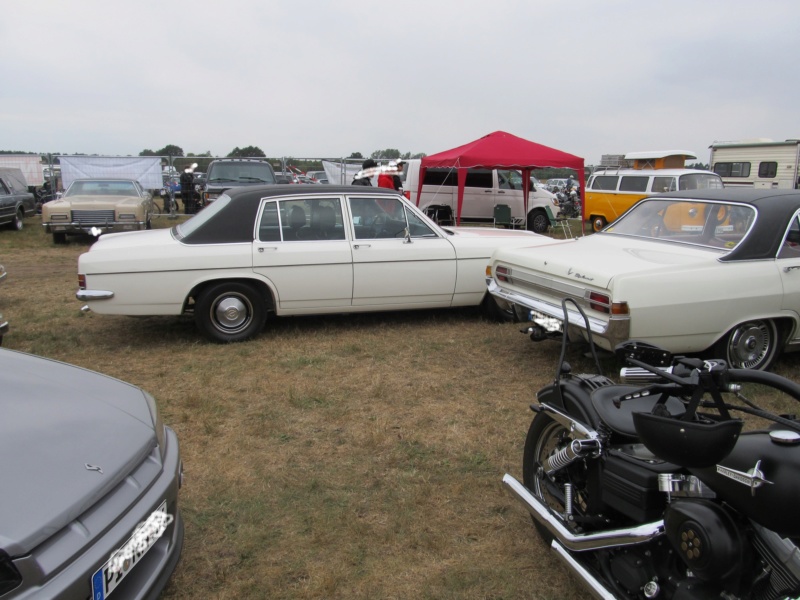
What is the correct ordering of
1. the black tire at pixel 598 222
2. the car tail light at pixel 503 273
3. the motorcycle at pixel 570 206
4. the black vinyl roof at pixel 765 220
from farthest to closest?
the motorcycle at pixel 570 206
the black tire at pixel 598 222
the car tail light at pixel 503 273
the black vinyl roof at pixel 765 220

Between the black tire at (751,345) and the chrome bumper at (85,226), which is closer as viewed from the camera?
the black tire at (751,345)

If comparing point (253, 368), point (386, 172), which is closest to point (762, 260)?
point (253, 368)

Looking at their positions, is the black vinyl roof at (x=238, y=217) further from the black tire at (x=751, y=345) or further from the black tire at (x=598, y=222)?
the black tire at (x=598, y=222)

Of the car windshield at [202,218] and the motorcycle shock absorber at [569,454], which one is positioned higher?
the car windshield at [202,218]

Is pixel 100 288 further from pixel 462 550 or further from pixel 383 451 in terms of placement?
pixel 462 550

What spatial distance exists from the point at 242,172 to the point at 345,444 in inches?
471

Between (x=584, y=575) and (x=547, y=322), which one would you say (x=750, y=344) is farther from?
(x=584, y=575)

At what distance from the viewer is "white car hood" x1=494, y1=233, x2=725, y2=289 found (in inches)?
177

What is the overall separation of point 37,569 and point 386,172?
14320mm

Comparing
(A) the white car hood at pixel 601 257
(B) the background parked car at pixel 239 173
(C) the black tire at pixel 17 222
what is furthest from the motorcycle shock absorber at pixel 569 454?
(C) the black tire at pixel 17 222

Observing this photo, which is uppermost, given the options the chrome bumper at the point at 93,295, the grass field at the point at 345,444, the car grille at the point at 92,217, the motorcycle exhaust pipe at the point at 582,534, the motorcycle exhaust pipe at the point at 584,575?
the car grille at the point at 92,217

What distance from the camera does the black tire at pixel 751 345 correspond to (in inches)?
186

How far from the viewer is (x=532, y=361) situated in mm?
5445

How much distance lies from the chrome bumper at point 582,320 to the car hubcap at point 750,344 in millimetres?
1130
